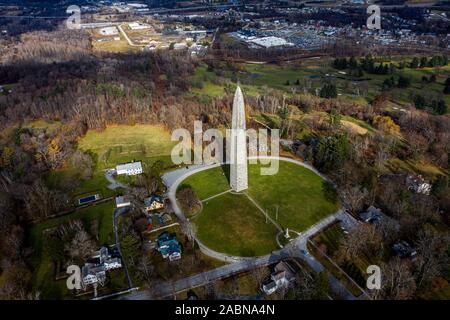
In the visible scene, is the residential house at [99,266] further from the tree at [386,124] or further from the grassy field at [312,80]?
the grassy field at [312,80]

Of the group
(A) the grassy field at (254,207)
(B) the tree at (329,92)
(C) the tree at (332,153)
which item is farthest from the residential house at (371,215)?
(B) the tree at (329,92)

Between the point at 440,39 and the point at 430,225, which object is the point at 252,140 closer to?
the point at 430,225

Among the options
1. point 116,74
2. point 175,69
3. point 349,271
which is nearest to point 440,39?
point 175,69

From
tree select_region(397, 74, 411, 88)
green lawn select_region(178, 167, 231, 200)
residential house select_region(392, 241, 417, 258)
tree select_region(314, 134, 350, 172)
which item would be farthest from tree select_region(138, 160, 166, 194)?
tree select_region(397, 74, 411, 88)

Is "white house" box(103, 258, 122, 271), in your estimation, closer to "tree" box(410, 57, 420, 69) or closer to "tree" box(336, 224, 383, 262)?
"tree" box(336, 224, 383, 262)

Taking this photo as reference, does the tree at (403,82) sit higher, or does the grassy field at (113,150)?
the tree at (403,82)

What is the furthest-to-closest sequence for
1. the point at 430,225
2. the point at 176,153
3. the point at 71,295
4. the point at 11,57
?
the point at 11,57 → the point at 176,153 → the point at 430,225 → the point at 71,295
